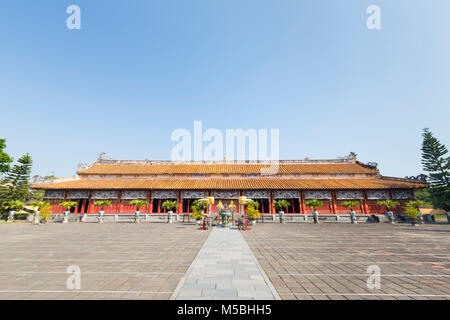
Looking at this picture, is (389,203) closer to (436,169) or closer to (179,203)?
(436,169)

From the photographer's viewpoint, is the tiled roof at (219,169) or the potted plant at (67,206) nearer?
the potted plant at (67,206)

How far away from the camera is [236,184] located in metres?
21.7

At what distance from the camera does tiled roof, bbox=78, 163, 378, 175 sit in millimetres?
23859

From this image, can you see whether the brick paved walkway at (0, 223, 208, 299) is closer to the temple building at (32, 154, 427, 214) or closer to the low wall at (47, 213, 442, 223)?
the low wall at (47, 213, 442, 223)

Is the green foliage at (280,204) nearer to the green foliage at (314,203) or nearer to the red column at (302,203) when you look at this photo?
the green foliage at (314,203)

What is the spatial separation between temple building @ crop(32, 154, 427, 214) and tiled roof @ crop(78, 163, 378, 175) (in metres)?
0.12

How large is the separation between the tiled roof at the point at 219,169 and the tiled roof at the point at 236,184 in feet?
4.39

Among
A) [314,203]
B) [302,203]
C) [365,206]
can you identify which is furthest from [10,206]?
[365,206]

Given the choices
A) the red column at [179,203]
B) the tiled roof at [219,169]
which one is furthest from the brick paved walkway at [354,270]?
the tiled roof at [219,169]

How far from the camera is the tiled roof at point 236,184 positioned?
66.0 ft

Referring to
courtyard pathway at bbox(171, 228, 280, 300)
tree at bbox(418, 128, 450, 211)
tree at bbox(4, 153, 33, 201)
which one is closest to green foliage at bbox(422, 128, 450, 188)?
tree at bbox(418, 128, 450, 211)

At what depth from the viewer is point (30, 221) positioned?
2036 centimetres

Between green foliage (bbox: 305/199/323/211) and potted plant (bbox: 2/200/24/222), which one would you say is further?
potted plant (bbox: 2/200/24/222)
